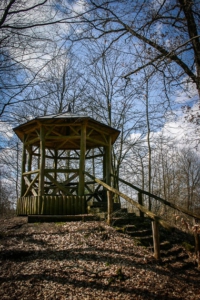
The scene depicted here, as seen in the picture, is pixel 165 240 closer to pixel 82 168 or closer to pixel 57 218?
pixel 57 218

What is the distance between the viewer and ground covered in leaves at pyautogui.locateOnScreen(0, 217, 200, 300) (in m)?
4.77

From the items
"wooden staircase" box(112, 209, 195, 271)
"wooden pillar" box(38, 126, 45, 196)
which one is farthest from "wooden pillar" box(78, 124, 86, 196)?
"wooden staircase" box(112, 209, 195, 271)

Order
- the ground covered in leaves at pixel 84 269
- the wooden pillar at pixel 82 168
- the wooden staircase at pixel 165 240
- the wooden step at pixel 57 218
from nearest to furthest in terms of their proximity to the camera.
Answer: the ground covered in leaves at pixel 84 269 < the wooden staircase at pixel 165 240 < the wooden step at pixel 57 218 < the wooden pillar at pixel 82 168

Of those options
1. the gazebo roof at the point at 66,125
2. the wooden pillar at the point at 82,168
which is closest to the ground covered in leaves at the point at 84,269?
the wooden pillar at the point at 82,168

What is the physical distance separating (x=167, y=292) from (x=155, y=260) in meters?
1.25

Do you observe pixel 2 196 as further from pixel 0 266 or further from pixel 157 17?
pixel 157 17

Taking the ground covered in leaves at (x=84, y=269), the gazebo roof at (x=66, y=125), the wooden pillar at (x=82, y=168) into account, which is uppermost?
the gazebo roof at (x=66, y=125)

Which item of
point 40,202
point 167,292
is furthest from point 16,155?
point 167,292

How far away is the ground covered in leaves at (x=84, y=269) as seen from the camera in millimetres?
4766

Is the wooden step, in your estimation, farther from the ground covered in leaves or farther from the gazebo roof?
the gazebo roof

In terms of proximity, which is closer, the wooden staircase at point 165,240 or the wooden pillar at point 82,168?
the wooden staircase at point 165,240

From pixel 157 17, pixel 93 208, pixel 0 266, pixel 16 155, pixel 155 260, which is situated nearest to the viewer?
pixel 0 266

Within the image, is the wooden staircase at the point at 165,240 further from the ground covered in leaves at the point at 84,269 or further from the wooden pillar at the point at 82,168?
the wooden pillar at the point at 82,168

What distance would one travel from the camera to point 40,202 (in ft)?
30.4
